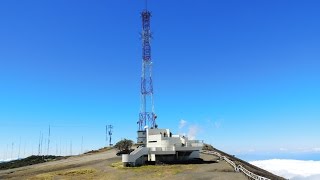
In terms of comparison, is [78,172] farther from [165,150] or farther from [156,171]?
[165,150]

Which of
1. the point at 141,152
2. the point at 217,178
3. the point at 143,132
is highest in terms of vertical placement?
the point at 143,132

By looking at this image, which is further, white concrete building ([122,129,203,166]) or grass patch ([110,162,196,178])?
white concrete building ([122,129,203,166])

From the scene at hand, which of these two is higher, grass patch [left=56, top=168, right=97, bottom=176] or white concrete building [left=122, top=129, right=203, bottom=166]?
white concrete building [left=122, top=129, right=203, bottom=166]

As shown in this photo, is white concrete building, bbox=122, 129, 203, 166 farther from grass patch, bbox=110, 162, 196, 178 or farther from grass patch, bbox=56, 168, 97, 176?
grass patch, bbox=56, 168, 97, 176

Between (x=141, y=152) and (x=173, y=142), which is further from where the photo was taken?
(x=173, y=142)

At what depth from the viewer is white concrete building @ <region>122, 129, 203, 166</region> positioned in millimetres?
71106

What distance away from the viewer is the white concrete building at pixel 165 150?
233ft

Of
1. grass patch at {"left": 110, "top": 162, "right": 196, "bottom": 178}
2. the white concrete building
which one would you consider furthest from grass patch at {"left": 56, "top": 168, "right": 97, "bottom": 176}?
the white concrete building

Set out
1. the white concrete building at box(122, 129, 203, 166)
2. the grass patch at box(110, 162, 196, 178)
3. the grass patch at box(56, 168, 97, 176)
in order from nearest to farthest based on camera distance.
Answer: the grass patch at box(110, 162, 196, 178) → the grass patch at box(56, 168, 97, 176) → the white concrete building at box(122, 129, 203, 166)

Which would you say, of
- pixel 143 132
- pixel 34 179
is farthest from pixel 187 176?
pixel 143 132

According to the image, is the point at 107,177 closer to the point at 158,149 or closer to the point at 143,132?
the point at 158,149

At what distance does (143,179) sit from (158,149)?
864 inches

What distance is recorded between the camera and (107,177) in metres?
56.3

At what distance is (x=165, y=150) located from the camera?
245ft
